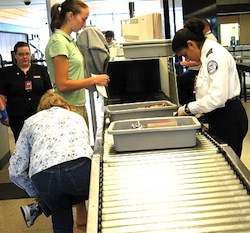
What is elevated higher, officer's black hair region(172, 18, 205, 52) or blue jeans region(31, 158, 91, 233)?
officer's black hair region(172, 18, 205, 52)

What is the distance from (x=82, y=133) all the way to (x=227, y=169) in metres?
0.82

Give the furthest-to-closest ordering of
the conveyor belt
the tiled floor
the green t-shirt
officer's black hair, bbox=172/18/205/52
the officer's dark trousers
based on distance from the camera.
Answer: the tiled floor < the green t-shirt < the officer's dark trousers < officer's black hair, bbox=172/18/205/52 < the conveyor belt

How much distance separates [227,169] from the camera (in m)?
1.54

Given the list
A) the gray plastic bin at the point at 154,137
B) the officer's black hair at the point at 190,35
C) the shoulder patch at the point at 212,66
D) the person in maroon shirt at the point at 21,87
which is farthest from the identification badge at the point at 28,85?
the shoulder patch at the point at 212,66

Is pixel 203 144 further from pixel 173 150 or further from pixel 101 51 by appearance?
pixel 101 51

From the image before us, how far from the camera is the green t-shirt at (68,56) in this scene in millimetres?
2283

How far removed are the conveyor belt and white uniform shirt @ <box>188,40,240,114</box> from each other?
25 centimetres

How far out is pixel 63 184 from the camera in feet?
6.57

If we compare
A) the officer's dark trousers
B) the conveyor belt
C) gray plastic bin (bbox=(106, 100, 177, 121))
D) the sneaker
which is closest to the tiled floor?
the sneaker

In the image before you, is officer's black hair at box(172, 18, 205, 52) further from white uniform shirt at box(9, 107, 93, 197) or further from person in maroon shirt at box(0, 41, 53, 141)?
person in maroon shirt at box(0, 41, 53, 141)

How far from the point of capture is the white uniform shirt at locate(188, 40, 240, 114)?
1.87m

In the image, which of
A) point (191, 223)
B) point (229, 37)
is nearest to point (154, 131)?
point (191, 223)

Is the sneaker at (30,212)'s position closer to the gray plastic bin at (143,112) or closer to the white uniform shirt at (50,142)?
the white uniform shirt at (50,142)

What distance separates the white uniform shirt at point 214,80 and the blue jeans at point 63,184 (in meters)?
0.66
